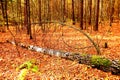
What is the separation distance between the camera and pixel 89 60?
333 inches

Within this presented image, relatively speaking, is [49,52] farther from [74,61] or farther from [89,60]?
[89,60]

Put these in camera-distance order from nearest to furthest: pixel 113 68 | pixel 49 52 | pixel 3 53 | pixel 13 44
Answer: pixel 113 68 < pixel 49 52 < pixel 3 53 < pixel 13 44

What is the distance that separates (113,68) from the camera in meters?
7.50

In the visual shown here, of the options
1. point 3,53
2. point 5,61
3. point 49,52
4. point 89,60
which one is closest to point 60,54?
point 49,52

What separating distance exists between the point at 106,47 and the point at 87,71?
4.96 metres

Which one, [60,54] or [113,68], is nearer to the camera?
[113,68]

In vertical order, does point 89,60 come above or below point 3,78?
above

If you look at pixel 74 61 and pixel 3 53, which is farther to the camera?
pixel 3 53

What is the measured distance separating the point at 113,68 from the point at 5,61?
18.2 feet

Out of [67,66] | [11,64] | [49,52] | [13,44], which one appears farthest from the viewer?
[13,44]

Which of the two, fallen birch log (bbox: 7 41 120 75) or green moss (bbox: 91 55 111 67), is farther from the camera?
green moss (bbox: 91 55 111 67)

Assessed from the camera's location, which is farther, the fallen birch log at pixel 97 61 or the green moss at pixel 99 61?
the green moss at pixel 99 61

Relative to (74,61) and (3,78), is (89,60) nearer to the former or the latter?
(74,61)

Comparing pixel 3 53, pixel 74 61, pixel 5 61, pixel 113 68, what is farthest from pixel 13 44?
pixel 113 68
